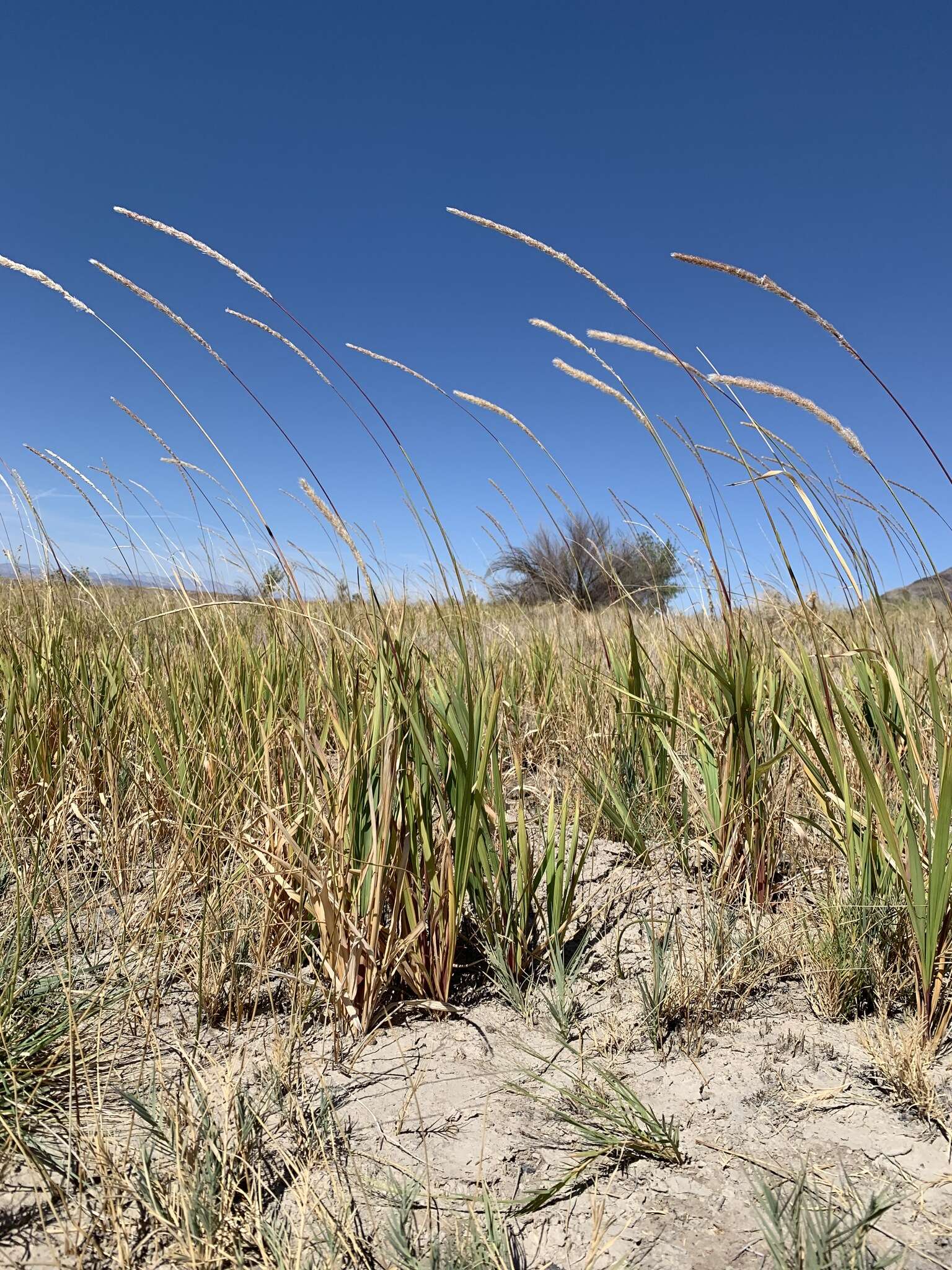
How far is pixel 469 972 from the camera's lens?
1.50 m

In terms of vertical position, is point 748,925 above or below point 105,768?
below

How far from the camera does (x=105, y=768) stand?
210cm

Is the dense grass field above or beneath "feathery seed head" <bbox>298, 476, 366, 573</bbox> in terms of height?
beneath

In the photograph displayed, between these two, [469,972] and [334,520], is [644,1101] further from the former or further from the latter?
[334,520]

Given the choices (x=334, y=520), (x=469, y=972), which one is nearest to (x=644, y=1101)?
(x=469, y=972)

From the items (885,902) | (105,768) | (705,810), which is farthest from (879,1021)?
(105,768)

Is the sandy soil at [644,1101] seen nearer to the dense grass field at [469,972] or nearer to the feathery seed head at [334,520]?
the dense grass field at [469,972]

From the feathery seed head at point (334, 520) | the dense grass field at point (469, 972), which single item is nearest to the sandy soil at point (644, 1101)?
the dense grass field at point (469, 972)

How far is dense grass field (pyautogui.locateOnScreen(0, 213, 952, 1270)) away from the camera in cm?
92

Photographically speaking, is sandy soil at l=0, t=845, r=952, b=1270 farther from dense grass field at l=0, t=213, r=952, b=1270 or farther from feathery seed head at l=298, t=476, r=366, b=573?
feathery seed head at l=298, t=476, r=366, b=573

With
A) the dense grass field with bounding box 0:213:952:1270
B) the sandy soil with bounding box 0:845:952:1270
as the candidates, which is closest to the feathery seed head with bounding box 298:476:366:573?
the dense grass field with bounding box 0:213:952:1270

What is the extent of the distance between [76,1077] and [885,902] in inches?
60.6

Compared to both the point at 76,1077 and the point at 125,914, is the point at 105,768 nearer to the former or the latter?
the point at 125,914

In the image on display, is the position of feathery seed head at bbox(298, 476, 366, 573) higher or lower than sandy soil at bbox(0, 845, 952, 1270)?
higher
